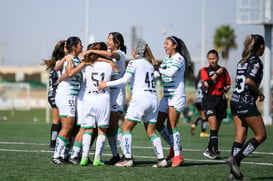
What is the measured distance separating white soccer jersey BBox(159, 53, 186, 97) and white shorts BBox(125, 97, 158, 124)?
1.70 feet

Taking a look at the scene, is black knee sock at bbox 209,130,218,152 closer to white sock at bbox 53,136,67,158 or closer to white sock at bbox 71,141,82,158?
white sock at bbox 71,141,82,158

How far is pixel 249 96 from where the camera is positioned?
31.5 ft

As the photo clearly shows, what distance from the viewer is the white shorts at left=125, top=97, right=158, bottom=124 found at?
11.0 meters

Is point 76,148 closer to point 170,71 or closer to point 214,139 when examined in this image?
point 170,71

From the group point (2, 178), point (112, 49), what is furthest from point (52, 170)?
point (112, 49)

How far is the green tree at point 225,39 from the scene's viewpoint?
87188 millimetres

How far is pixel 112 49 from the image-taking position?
1170 cm

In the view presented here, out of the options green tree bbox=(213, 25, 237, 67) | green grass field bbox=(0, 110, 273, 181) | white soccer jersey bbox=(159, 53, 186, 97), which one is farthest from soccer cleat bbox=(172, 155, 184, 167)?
green tree bbox=(213, 25, 237, 67)

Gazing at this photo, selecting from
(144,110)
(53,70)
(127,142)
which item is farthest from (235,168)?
(53,70)

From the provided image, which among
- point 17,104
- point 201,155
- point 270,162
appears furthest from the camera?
point 17,104

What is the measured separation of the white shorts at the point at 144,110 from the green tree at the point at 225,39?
76.5 meters

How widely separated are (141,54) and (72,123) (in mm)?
1783

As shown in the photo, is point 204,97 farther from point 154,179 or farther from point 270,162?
point 154,179

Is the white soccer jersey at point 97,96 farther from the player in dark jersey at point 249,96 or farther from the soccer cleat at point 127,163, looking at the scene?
the player in dark jersey at point 249,96
